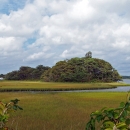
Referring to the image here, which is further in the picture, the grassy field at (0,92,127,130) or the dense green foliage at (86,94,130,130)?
the grassy field at (0,92,127,130)

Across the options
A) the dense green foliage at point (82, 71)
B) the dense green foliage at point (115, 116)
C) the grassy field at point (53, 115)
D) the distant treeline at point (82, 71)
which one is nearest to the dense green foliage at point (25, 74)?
the distant treeline at point (82, 71)

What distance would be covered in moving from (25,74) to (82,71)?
3086 centimetres

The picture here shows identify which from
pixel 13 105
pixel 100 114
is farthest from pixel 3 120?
pixel 100 114

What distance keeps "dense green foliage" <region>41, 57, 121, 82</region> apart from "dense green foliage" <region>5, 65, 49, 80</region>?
1738cm

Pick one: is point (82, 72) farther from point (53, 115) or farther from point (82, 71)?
point (53, 115)

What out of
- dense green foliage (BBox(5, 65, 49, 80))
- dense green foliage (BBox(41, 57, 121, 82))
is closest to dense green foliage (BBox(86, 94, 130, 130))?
dense green foliage (BBox(41, 57, 121, 82))

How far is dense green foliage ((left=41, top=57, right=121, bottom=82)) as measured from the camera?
218 ft

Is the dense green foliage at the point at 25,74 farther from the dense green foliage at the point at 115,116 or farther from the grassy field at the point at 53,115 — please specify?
the dense green foliage at the point at 115,116

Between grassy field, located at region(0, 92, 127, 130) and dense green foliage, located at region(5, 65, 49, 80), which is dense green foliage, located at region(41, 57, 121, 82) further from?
grassy field, located at region(0, 92, 127, 130)

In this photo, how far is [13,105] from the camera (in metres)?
1.68

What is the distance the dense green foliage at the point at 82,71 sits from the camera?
66.3 metres

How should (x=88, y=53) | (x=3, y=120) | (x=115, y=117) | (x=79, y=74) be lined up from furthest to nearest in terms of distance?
(x=88, y=53) → (x=79, y=74) → (x=3, y=120) → (x=115, y=117)

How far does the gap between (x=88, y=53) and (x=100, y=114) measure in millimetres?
80002

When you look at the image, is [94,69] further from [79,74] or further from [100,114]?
[100,114]
